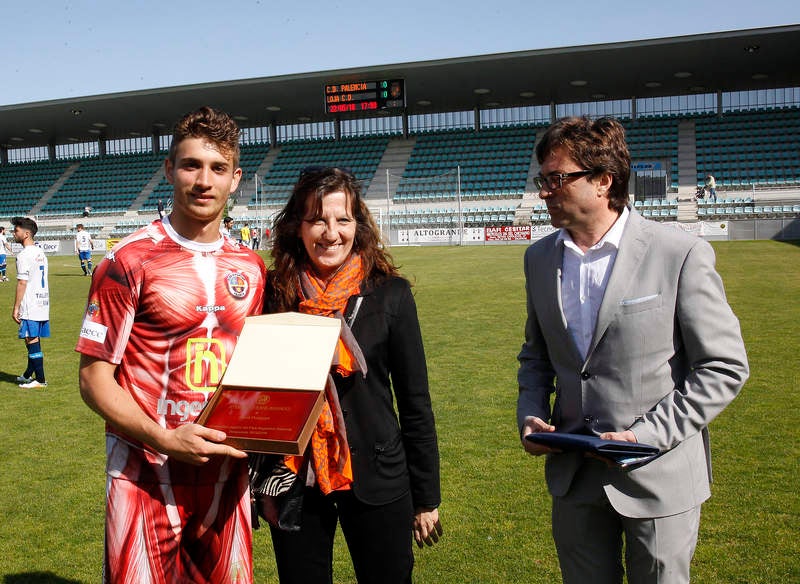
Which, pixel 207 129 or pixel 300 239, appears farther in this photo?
pixel 300 239

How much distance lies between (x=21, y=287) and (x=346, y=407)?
317 inches

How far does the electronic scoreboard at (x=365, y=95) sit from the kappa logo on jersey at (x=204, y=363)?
1340 inches

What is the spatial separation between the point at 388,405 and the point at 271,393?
631mm

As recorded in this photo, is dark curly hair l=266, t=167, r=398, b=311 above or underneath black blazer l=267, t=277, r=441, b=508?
above

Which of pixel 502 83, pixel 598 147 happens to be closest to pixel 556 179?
pixel 598 147

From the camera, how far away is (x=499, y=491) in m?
5.06

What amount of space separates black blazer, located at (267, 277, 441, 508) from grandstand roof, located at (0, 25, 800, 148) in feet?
103

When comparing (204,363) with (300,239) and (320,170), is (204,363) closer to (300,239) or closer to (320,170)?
(300,239)

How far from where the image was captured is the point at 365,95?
3584 cm

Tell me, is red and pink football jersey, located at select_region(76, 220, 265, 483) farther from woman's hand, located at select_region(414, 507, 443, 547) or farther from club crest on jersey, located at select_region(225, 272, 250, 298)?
woman's hand, located at select_region(414, 507, 443, 547)

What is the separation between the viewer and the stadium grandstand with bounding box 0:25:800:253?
3294cm

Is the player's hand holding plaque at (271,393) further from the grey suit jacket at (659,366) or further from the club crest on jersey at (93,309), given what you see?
the grey suit jacket at (659,366)

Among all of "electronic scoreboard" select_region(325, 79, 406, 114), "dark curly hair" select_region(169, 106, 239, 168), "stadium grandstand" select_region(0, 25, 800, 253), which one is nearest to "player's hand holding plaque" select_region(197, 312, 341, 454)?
"dark curly hair" select_region(169, 106, 239, 168)

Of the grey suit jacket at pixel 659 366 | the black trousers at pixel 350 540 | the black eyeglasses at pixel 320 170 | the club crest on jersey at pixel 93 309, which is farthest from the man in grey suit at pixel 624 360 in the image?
the club crest on jersey at pixel 93 309
